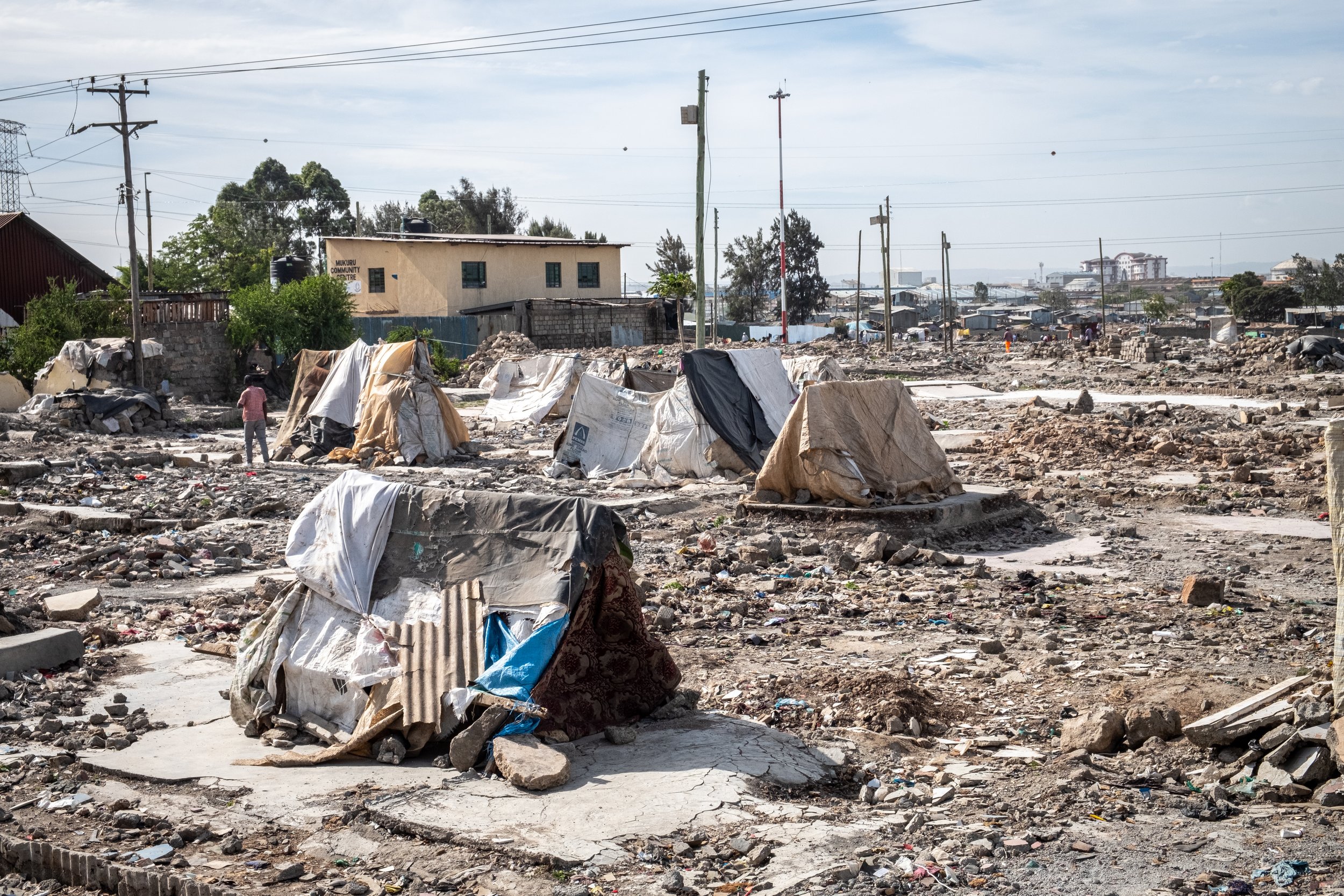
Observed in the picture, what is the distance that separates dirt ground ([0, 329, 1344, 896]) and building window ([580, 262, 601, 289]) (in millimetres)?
30184

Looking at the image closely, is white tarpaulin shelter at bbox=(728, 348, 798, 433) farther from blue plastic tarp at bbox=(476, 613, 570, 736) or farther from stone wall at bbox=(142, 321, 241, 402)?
stone wall at bbox=(142, 321, 241, 402)

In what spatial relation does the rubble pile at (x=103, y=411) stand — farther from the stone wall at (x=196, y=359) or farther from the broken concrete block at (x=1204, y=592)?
the broken concrete block at (x=1204, y=592)

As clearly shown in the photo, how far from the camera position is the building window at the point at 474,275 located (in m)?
42.9

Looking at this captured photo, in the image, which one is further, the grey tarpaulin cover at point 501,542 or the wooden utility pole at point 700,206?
the wooden utility pole at point 700,206

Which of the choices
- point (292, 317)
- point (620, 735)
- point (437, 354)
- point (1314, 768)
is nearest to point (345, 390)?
point (292, 317)

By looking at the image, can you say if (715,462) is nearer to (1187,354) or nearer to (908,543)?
(908,543)

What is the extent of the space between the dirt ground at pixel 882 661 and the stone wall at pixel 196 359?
11789mm

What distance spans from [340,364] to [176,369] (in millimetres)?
11605

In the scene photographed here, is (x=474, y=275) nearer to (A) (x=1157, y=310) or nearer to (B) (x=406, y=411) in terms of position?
(B) (x=406, y=411)

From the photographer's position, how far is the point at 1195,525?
11.1 metres

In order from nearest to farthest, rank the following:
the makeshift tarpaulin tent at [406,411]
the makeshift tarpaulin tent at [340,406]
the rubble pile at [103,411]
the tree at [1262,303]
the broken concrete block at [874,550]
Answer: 1. the broken concrete block at [874,550]
2. the makeshift tarpaulin tent at [406,411]
3. the makeshift tarpaulin tent at [340,406]
4. the rubble pile at [103,411]
5. the tree at [1262,303]

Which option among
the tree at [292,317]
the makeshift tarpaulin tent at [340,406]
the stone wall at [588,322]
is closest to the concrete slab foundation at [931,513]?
the makeshift tarpaulin tent at [340,406]

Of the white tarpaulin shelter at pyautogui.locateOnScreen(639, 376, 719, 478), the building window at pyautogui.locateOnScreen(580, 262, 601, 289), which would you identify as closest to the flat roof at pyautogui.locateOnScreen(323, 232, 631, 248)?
the building window at pyautogui.locateOnScreen(580, 262, 601, 289)

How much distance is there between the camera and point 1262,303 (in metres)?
59.9
